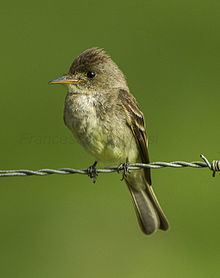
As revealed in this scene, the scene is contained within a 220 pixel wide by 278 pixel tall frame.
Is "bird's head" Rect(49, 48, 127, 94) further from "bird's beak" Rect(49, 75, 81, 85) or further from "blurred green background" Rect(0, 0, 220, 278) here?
"blurred green background" Rect(0, 0, 220, 278)

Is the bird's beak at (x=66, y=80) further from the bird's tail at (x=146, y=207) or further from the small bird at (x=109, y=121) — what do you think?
the bird's tail at (x=146, y=207)

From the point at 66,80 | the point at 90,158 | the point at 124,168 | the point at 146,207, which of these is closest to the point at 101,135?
the point at 124,168

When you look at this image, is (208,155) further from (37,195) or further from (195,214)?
(37,195)

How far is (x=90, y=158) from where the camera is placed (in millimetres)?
10383

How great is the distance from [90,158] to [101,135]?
249 cm

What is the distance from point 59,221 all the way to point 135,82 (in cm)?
209

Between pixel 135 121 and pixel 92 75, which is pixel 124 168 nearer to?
pixel 135 121

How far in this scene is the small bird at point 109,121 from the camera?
7953 mm

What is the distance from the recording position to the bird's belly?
792cm

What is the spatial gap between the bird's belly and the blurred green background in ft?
4.11

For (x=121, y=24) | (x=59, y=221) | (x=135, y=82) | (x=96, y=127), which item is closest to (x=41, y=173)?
(x=96, y=127)

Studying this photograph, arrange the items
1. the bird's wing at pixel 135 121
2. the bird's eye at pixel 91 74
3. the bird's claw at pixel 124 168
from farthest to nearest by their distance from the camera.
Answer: the bird's eye at pixel 91 74, the bird's wing at pixel 135 121, the bird's claw at pixel 124 168

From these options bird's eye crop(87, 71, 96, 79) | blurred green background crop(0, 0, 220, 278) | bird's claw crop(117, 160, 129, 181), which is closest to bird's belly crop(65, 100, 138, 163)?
bird's claw crop(117, 160, 129, 181)

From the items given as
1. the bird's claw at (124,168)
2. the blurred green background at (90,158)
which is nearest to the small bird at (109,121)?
the bird's claw at (124,168)
